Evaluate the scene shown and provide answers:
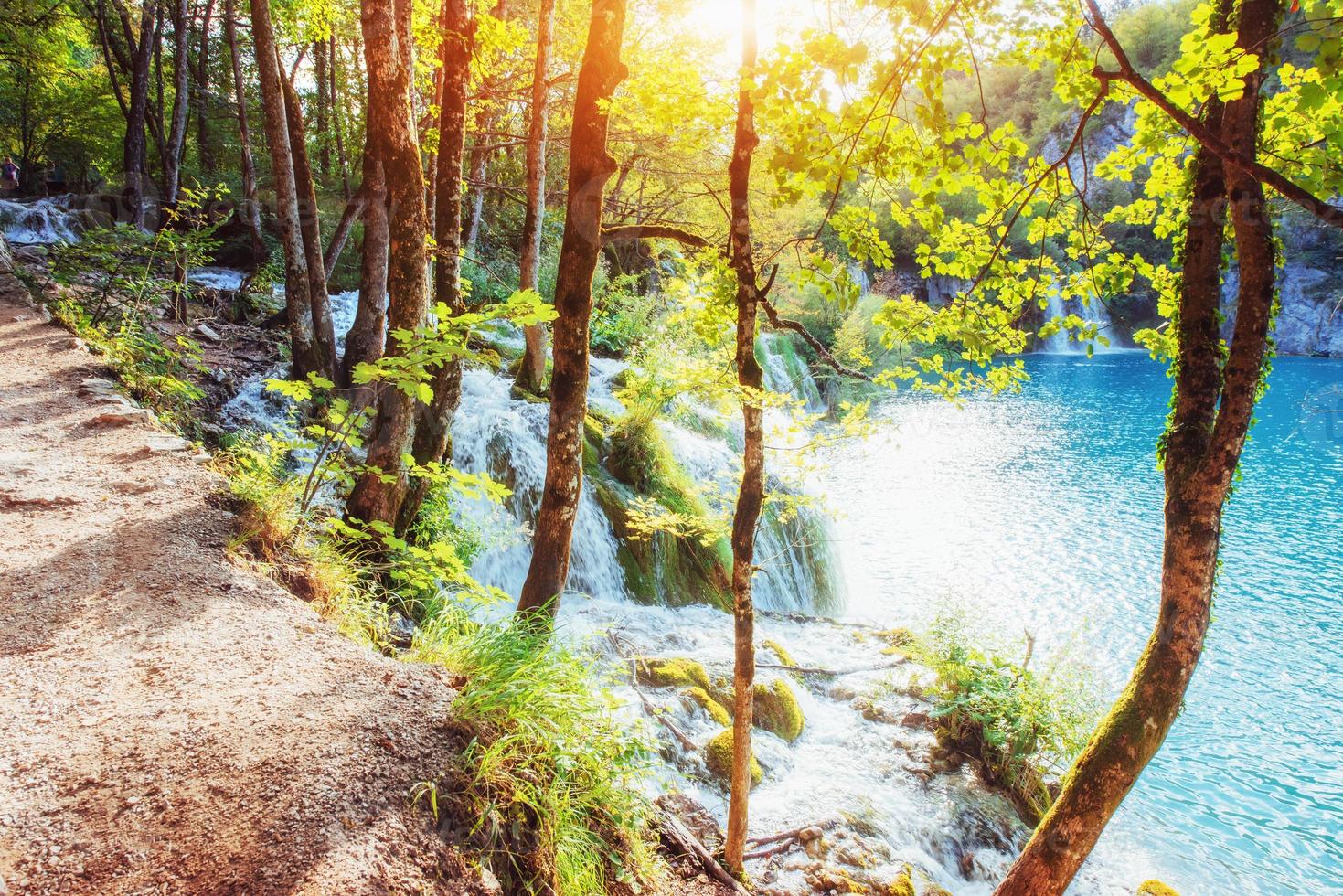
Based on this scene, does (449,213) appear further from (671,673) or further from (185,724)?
(671,673)

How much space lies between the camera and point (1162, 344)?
12.7ft

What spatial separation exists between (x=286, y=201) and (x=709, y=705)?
783 centimetres

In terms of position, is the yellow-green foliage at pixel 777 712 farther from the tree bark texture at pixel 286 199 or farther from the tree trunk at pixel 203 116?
the tree trunk at pixel 203 116

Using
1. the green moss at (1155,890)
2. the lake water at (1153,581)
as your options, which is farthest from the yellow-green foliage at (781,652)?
the green moss at (1155,890)

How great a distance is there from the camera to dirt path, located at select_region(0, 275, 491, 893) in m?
1.69

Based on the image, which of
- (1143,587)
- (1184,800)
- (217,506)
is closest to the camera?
(217,506)

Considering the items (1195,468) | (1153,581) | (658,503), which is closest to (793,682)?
(658,503)

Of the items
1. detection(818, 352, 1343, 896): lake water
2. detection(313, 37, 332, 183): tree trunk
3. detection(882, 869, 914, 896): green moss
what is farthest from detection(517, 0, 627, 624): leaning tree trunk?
detection(313, 37, 332, 183): tree trunk

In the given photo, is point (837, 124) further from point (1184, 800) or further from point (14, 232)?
point (14, 232)

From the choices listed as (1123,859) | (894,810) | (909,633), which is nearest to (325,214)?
(909,633)

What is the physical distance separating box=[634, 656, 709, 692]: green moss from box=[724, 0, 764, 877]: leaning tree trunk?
226 cm

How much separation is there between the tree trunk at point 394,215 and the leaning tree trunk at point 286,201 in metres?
3.92

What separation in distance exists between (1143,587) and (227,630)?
13.4 meters

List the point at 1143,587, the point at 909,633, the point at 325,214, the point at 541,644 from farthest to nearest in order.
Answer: the point at 325,214 → the point at 1143,587 → the point at 909,633 → the point at 541,644
